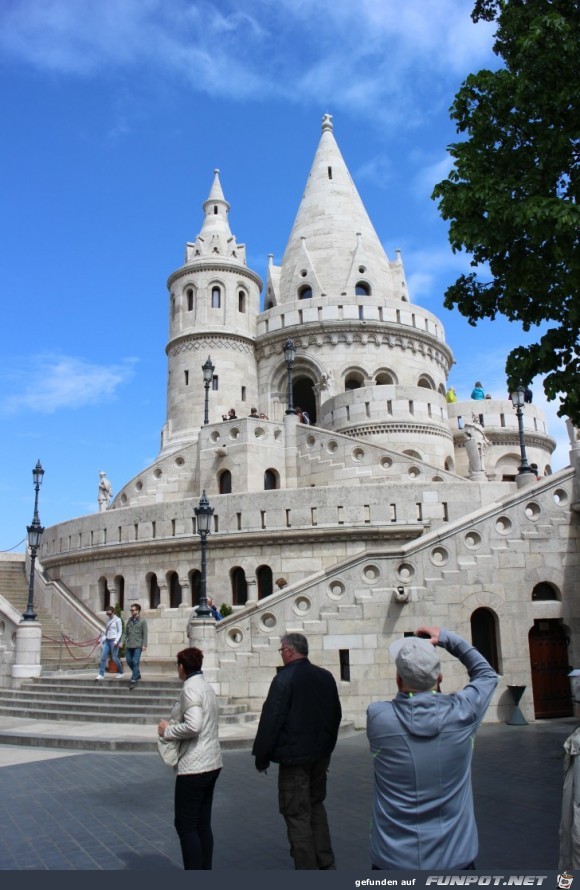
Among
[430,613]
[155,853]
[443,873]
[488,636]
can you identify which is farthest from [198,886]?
[488,636]

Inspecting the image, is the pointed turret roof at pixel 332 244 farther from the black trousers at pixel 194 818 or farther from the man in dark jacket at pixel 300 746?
the black trousers at pixel 194 818

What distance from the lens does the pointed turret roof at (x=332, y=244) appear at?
36.9 metres

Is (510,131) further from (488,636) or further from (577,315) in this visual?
(488,636)

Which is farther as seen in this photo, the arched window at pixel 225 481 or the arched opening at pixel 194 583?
the arched window at pixel 225 481

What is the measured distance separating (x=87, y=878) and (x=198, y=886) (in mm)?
604

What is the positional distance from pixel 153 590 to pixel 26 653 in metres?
5.76

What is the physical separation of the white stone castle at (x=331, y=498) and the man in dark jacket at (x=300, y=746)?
8.84 m

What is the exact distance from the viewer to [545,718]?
46.4ft

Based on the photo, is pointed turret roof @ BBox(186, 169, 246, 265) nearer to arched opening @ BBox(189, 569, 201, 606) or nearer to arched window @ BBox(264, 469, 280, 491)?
arched window @ BBox(264, 469, 280, 491)

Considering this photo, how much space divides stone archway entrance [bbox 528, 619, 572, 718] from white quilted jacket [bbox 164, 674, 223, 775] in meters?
10.6

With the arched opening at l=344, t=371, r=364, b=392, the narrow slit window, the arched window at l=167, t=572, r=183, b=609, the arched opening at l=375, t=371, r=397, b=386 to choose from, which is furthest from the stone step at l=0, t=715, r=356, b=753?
the arched opening at l=375, t=371, r=397, b=386

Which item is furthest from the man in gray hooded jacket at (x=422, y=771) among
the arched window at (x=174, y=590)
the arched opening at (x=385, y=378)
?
the arched opening at (x=385, y=378)

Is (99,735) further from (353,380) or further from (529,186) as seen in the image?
(353,380)

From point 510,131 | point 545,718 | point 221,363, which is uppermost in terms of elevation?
point 221,363
